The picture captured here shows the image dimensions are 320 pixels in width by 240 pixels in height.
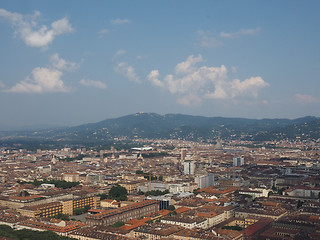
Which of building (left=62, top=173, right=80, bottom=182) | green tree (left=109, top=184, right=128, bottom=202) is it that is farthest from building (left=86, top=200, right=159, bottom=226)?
building (left=62, top=173, right=80, bottom=182)

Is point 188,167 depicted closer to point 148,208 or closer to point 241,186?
point 241,186

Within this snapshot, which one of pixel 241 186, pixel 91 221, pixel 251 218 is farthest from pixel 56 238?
pixel 241 186

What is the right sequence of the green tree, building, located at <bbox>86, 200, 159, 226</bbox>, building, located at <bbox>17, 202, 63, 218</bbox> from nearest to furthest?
building, located at <bbox>86, 200, 159, 226</bbox>, building, located at <bbox>17, 202, 63, 218</bbox>, the green tree

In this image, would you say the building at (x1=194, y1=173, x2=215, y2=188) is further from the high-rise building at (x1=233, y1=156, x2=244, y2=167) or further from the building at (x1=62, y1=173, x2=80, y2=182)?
the high-rise building at (x1=233, y1=156, x2=244, y2=167)

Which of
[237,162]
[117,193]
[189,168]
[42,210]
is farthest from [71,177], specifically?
[237,162]

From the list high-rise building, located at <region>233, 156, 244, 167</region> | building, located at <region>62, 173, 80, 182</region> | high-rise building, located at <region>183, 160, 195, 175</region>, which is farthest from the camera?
high-rise building, located at <region>233, 156, 244, 167</region>

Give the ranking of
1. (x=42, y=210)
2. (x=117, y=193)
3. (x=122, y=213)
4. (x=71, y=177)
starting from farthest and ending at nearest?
(x=71, y=177) → (x=117, y=193) → (x=42, y=210) → (x=122, y=213)

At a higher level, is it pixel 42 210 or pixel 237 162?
pixel 237 162

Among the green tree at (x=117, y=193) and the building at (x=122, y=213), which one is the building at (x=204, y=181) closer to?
the green tree at (x=117, y=193)

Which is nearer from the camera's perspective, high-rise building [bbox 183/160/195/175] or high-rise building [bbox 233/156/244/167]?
high-rise building [bbox 183/160/195/175]

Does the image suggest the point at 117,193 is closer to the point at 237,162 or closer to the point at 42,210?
the point at 42,210

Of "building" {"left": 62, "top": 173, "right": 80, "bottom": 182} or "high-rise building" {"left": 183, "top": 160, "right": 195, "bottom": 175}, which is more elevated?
"high-rise building" {"left": 183, "top": 160, "right": 195, "bottom": 175}

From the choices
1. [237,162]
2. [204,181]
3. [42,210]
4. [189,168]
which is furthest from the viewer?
[237,162]
